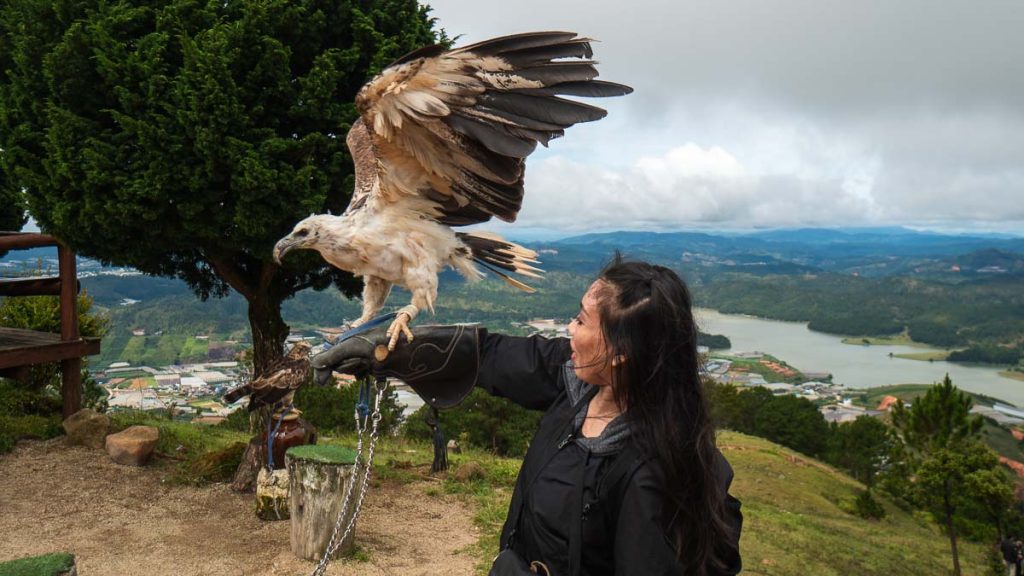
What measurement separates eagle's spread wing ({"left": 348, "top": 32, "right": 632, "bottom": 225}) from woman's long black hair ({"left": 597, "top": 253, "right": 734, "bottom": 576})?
1290 millimetres

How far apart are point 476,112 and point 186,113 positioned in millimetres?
3839

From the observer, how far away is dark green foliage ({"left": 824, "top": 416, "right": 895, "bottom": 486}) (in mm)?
26172

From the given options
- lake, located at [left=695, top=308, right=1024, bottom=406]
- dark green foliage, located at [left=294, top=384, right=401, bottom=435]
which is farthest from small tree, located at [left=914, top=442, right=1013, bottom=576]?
lake, located at [left=695, top=308, right=1024, bottom=406]

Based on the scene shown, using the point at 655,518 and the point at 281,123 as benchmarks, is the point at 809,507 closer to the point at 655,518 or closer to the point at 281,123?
the point at 281,123

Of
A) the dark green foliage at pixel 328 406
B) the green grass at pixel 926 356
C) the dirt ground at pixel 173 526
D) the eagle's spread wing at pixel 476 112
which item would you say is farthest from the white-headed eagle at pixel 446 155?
the green grass at pixel 926 356

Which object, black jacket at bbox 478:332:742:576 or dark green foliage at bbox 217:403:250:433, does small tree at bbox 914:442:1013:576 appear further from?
black jacket at bbox 478:332:742:576

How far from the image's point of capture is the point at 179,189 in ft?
19.6

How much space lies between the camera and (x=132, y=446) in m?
7.50

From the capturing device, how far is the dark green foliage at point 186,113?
5777 mm

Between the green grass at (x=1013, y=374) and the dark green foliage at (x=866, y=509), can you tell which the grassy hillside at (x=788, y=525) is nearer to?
the dark green foliage at (x=866, y=509)

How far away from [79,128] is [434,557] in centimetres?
505

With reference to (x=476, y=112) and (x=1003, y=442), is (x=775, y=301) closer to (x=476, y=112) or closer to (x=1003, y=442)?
(x=1003, y=442)

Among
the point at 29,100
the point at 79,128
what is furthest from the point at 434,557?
the point at 29,100

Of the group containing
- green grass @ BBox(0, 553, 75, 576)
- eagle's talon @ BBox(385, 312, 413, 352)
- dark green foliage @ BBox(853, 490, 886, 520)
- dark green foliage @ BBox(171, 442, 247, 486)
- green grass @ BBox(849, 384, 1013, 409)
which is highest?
eagle's talon @ BBox(385, 312, 413, 352)
